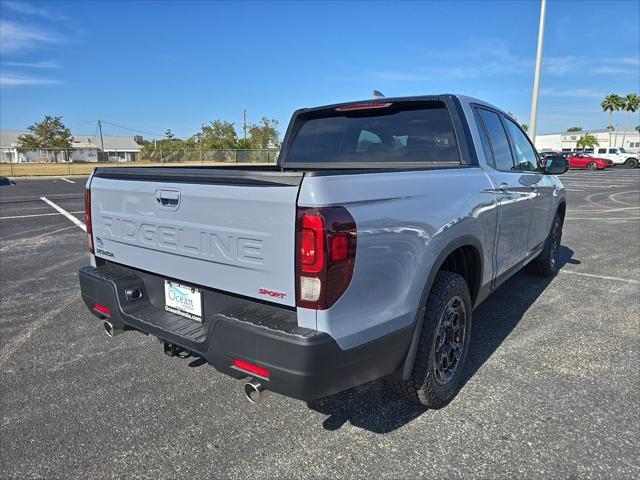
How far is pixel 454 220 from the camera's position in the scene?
2625mm

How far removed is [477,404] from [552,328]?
1631 millimetres

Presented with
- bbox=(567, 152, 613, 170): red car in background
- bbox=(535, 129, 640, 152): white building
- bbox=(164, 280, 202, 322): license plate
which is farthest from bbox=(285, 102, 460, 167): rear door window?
bbox=(535, 129, 640, 152): white building

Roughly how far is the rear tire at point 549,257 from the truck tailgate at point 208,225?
4.16m

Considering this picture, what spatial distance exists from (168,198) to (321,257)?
1.00 metres

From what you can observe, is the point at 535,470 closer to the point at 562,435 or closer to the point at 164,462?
the point at 562,435

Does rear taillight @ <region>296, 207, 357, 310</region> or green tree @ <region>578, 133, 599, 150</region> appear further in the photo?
green tree @ <region>578, 133, 599, 150</region>

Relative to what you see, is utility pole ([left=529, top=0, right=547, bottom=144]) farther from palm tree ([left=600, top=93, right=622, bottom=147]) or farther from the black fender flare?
palm tree ([left=600, top=93, right=622, bottom=147])

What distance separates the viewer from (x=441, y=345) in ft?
8.93

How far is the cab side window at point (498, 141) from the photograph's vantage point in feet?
11.9

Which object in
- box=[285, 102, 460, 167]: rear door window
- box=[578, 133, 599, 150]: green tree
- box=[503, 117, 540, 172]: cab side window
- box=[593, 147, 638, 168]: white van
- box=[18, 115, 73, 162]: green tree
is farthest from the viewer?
box=[578, 133, 599, 150]: green tree

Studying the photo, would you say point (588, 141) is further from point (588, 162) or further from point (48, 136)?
point (48, 136)

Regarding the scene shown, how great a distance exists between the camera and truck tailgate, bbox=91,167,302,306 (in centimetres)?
195

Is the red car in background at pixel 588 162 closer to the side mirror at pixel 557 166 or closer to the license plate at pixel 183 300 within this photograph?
the side mirror at pixel 557 166

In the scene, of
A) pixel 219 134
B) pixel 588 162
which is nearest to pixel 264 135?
pixel 219 134
